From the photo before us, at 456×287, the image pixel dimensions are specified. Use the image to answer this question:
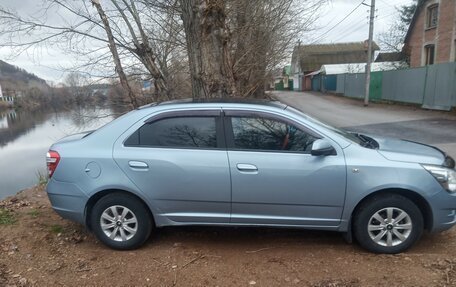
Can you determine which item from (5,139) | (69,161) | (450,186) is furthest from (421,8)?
(5,139)

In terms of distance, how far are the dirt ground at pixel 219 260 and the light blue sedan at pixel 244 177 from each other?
23 centimetres

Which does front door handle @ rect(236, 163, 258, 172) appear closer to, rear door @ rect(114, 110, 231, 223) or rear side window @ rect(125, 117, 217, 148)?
rear door @ rect(114, 110, 231, 223)

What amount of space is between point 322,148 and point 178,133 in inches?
57.9

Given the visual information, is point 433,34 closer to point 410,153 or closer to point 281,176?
point 410,153

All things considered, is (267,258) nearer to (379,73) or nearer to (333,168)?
(333,168)

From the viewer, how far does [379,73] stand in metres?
23.5

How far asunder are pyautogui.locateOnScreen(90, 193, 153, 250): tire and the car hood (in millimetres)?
2527

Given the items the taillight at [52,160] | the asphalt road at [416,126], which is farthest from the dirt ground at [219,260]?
the asphalt road at [416,126]

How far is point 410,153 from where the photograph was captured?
11.5ft

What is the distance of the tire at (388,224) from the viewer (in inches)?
133

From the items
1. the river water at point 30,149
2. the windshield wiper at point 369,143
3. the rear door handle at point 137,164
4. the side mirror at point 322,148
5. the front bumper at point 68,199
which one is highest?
the side mirror at point 322,148

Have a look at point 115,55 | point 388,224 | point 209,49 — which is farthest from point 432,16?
point 388,224

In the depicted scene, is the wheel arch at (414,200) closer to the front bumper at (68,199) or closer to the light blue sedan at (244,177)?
the light blue sedan at (244,177)

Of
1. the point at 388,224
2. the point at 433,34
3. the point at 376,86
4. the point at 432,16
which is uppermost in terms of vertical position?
the point at 432,16
